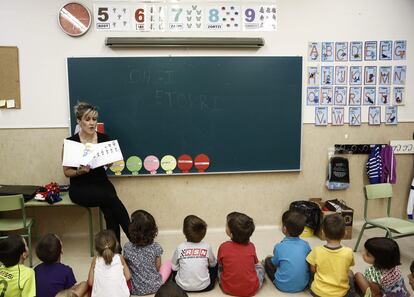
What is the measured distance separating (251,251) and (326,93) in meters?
2.19

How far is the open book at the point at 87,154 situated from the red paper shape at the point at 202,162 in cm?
89

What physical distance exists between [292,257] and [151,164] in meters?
1.84

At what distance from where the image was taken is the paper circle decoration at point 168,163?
396cm

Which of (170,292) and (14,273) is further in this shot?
(14,273)

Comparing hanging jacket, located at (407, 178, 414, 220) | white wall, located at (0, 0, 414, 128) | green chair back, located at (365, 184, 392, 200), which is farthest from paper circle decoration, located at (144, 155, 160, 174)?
hanging jacket, located at (407, 178, 414, 220)

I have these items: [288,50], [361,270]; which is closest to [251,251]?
[361,270]

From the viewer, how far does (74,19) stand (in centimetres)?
371

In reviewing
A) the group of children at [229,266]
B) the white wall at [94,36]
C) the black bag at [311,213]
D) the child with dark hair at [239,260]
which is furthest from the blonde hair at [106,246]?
the black bag at [311,213]

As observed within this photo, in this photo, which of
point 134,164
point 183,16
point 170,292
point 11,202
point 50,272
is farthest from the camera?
point 134,164

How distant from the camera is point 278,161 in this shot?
410 cm

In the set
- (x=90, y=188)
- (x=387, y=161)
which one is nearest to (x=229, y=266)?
(x=90, y=188)

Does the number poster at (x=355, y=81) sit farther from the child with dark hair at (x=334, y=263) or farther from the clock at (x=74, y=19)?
the clock at (x=74, y=19)

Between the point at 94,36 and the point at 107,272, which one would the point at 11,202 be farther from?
the point at 94,36

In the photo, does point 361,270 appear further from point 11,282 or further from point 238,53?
point 11,282
